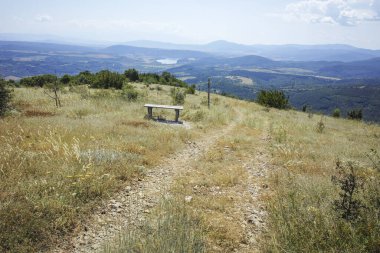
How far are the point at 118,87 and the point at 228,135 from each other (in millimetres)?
22862

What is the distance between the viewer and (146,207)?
19.8 ft

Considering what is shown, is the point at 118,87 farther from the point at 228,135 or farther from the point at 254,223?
the point at 254,223

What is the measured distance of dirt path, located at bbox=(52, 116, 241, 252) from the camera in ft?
15.3

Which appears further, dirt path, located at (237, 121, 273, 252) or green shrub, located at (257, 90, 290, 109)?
green shrub, located at (257, 90, 290, 109)

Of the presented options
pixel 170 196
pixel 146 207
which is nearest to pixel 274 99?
pixel 170 196

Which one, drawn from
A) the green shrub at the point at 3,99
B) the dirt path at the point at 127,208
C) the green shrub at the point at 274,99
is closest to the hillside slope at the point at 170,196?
the dirt path at the point at 127,208

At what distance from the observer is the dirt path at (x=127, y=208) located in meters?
4.65

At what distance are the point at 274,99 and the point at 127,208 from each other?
2976cm

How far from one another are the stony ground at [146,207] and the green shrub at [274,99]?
2463 cm

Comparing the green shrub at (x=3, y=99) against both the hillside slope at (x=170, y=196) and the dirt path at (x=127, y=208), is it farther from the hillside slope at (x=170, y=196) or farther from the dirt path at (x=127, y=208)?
the dirt path at (x=127, y=208)

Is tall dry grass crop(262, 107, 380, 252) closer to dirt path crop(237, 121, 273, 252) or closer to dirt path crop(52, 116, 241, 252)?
dirt path crop(237, 121, 273, 252)

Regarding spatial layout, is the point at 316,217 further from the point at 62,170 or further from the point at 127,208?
the point at 62,170

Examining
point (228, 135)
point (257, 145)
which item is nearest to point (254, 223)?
point (257, 145)

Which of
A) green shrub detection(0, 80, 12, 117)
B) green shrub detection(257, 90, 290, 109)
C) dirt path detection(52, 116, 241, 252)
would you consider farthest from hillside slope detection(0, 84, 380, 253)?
green shrub detection(257, 90, 290, 109)
